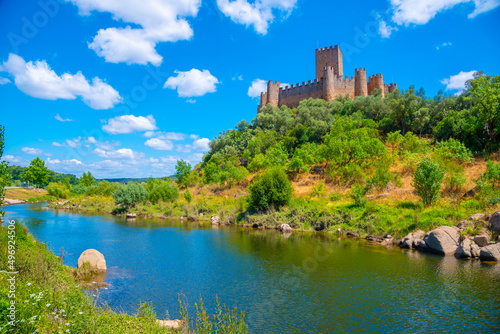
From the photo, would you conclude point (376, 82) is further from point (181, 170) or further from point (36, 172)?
point (36, 172)

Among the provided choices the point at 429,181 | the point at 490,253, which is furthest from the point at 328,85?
the point at 490,253

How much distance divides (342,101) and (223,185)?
25.6 meters

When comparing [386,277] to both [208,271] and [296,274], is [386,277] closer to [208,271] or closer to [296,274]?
[296,274]

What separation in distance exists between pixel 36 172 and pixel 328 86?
216 ft

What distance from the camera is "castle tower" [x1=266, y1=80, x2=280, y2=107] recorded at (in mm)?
60531

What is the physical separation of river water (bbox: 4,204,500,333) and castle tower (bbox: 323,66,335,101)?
123 feet

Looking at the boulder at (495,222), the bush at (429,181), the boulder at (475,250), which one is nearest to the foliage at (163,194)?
the bush at (429,181)

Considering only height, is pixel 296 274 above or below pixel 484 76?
below

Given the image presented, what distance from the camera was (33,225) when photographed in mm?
26844

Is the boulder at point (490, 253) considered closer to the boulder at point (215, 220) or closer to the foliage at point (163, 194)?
the boulder at point (215, 220)

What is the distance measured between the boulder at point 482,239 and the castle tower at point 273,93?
47.6 metres

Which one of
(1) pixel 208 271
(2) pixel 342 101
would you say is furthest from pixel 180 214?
(2) pixel 342 101

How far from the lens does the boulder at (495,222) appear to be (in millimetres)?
16328

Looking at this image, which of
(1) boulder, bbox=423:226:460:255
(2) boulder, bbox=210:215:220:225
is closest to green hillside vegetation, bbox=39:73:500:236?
(2) boulder, bbox=210:215:220:225
